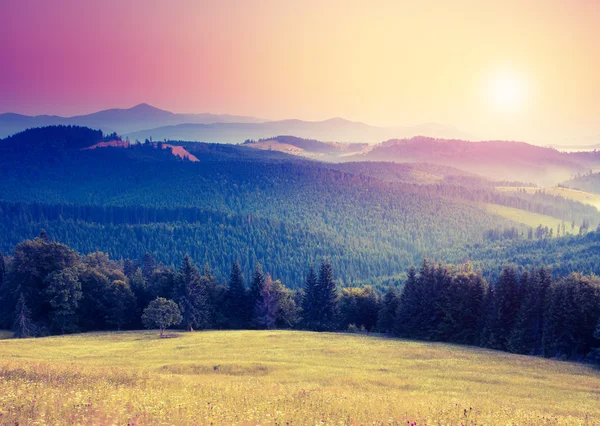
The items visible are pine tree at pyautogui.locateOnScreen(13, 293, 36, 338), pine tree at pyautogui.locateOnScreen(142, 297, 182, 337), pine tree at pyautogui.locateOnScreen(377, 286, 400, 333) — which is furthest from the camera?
pine tree at pyautogui.locateOnScreen(377, 286, 400, 333)

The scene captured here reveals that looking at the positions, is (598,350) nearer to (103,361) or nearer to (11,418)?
(103,361)

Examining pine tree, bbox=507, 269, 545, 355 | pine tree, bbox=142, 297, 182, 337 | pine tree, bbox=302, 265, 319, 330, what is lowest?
pine tree, bbox=302, 265, 319, 330

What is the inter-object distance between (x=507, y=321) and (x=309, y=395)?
50.3 meters

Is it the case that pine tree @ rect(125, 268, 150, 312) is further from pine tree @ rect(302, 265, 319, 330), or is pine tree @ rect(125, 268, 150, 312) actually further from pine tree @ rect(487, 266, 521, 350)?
pine tree @ rect(487, 266, 521, 350)

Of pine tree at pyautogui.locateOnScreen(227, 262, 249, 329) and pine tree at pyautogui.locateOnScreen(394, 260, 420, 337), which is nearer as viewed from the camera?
pine tree at pyautogui.locateOnScreen(394, 260, 420, 337)

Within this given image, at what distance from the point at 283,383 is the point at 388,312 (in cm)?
5343

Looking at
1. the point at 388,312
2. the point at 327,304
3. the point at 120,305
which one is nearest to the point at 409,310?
the point at 388,312

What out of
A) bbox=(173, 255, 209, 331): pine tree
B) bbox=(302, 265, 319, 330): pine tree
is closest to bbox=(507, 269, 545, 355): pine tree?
Result: bbox=(302, 265, 319, 330): pine tree

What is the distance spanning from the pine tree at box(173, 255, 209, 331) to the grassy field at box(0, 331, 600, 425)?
1740 cm

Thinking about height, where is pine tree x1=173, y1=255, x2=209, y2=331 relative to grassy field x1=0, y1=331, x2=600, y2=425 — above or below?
below

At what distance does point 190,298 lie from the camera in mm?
87188

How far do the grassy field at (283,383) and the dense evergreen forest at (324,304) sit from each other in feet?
28.6

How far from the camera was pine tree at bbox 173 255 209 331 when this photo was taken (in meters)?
85.9

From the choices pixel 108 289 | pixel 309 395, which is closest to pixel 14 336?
pixel 108 289
